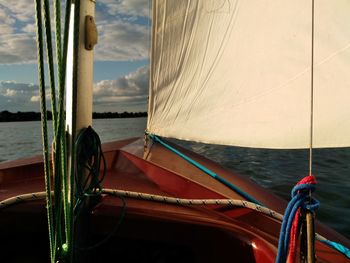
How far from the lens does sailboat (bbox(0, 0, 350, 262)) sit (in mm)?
1339

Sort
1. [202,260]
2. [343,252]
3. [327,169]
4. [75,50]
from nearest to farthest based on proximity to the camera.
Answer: [75,50] < [343,252] < [202,260] < [327,169]

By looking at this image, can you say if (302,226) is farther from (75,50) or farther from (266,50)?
(266,50)

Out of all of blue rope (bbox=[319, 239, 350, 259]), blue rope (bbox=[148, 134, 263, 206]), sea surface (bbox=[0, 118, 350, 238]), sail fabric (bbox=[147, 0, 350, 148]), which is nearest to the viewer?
blue rope (bbox=[319, 239, 350, 259])

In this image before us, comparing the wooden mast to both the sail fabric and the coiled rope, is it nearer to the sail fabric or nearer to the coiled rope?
the coiled rope

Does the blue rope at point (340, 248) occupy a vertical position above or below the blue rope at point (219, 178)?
below

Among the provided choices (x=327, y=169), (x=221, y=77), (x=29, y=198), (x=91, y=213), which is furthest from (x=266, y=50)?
(x=327, y=169)

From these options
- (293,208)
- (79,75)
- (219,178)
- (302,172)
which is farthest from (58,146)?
(302,172)

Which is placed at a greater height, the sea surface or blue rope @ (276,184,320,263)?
blue rope @ (276,184,320,263)

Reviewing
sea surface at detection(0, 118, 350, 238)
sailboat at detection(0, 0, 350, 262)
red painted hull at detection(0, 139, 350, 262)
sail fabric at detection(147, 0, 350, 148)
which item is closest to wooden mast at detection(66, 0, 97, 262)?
sailboat at detection(0, 0, 350, 262)

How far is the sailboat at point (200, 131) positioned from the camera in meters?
1.34

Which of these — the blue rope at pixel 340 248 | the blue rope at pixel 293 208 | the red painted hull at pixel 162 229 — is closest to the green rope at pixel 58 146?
the red painted hull at pixel 162 229

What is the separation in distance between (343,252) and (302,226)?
0.62 m

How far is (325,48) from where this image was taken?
5.42 feet

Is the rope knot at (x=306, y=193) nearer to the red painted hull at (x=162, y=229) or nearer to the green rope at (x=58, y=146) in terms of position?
the red painted hull at (x=162, y=229)
